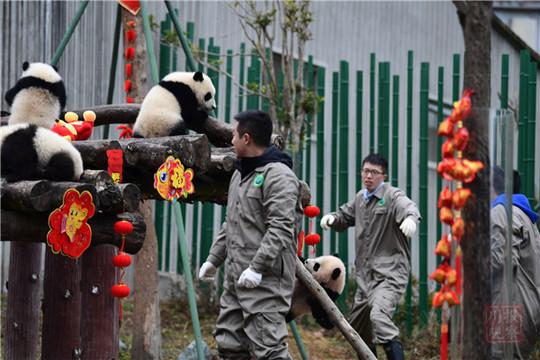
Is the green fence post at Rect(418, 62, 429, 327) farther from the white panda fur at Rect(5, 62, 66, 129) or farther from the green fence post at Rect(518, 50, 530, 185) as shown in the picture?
the white panda fur at Rect(5, 62, 66, 129)

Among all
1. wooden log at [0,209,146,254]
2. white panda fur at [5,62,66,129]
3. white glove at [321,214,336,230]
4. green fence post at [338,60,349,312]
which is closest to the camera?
wooden log at [0,209,146,254]

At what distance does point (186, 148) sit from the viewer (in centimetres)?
573

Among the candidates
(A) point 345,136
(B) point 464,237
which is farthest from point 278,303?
(A) point 345,136

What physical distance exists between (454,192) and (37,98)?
9.54 ft

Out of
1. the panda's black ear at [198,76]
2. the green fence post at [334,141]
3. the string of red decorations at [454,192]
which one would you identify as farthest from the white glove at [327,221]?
the string of red decorations at [454,192]

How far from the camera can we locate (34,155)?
5.00 meters

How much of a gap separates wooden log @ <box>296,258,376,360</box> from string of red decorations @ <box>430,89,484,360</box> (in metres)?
2.76

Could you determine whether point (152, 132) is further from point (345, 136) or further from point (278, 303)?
point (345, 136)

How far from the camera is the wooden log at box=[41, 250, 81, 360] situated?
608 centimetres

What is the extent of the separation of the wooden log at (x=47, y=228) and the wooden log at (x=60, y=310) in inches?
29.9

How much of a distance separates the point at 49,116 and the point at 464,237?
116 inches

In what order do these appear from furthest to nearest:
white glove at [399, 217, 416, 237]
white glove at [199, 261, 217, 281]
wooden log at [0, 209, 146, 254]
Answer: white glove at [399, 217, 416, 237] < white glove at [199, 261, 217, 281] < wooden log at [0, 209, 146, 254]

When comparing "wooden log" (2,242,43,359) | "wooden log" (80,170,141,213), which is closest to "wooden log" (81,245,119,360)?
"wooden log" (2,242,43,359)

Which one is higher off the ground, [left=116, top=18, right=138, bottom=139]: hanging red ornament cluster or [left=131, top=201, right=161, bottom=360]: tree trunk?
[left=116, top=18, right=138, bottom=139]: hanging red ornament cluster
